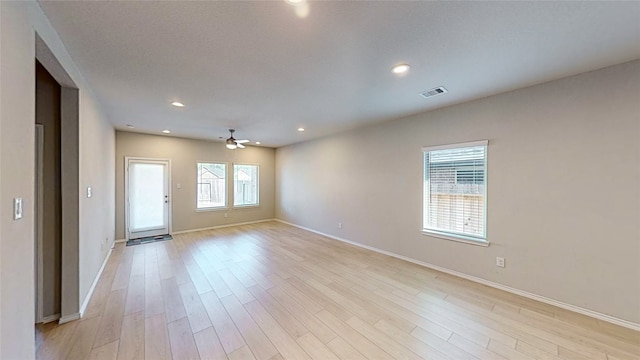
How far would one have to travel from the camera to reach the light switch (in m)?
1.32

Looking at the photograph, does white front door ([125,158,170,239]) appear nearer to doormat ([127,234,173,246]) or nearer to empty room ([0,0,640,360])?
doormat ([127,234,173,246])

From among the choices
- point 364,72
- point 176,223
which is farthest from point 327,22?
point 176,223

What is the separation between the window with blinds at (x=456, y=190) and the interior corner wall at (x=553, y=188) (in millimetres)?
120

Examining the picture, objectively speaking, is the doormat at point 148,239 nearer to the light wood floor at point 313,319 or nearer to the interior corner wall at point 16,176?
the light wood floor at point 313,319

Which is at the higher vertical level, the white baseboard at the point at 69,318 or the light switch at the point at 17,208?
the light switch at the point at 17,208

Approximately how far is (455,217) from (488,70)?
6.98ft

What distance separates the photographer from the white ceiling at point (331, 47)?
5.36 feet

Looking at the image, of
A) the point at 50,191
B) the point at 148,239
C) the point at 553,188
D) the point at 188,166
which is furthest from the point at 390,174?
the point at 148,239

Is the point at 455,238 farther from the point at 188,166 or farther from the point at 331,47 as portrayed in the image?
the point at 188,166

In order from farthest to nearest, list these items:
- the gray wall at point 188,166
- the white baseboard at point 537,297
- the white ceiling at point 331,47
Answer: the gray wall at point 188,166 < the white baseboard at point 537,297 < the white ceiling at point 331,47

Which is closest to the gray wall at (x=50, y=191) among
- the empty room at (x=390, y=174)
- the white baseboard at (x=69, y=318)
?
the empty room at (x=390, y=174)

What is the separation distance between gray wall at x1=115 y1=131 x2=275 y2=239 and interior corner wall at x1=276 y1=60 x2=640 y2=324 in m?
4.84

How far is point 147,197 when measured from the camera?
5.81 meters

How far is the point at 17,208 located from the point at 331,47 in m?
2.41
